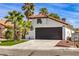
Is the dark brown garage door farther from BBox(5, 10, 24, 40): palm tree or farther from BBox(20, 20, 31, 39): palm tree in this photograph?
BBox(5, 10, 24, 40): palm tree

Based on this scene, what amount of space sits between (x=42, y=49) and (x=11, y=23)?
178 centimetres

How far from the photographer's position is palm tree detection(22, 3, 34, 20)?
2638 cm

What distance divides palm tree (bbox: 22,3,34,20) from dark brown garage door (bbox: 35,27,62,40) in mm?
793

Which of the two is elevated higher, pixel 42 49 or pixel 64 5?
pixel 64 5

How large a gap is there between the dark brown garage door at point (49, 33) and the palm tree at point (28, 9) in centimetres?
79

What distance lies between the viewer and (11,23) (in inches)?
1051

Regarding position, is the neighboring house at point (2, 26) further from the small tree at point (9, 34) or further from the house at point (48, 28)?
the house at point (48, 28)

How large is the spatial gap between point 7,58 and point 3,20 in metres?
1.86

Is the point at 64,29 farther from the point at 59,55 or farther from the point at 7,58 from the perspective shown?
the point at 7,58

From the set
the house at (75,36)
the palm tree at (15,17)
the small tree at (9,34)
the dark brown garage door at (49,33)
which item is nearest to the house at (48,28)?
the dark brown garage door at (49,33)

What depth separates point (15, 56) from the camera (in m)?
26.0

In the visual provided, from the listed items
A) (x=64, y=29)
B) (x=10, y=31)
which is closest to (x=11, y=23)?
(x=10, y=31)

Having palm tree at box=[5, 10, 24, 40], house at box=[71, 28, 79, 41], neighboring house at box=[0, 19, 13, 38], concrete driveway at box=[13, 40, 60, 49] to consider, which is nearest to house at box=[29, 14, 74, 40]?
house at box=[71, 28, 79, 41]

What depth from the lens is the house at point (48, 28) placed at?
26.8 metres
